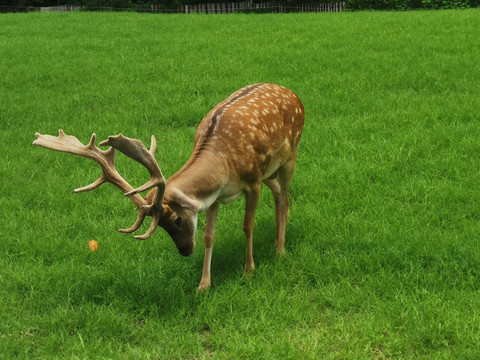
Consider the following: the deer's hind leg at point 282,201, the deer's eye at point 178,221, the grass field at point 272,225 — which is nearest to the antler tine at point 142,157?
the deer's eye at point 178,221

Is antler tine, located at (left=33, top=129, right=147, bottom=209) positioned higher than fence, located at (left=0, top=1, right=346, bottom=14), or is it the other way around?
fence, located at (left=0, top=1, right=346, bottom=14)

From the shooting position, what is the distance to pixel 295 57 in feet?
39.0

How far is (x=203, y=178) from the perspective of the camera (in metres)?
4.31

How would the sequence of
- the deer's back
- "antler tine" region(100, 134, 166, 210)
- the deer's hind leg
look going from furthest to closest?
the deer's hind leg < the deer's back < "antler tine" region(100, 134, 166, 210)

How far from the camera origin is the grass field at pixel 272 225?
423 centimetres

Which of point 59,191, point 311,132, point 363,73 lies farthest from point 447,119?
point 59,191

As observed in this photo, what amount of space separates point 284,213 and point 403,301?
1403 mm

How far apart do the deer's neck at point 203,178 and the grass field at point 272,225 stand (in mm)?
848

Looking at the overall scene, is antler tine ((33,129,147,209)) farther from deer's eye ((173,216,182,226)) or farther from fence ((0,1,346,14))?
fence ((0,1,346,14))

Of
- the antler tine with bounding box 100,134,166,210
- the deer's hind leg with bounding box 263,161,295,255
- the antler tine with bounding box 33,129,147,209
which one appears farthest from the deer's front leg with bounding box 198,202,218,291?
the antler tine with bounding box 100,134,166,210

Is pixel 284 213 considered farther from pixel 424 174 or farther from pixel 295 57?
pixel 295 57

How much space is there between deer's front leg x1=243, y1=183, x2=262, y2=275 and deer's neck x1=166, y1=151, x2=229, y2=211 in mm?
396

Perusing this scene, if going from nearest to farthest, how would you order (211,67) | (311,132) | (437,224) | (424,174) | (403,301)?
(403,301), (437,224), (424,174), (311,132), (211,67)

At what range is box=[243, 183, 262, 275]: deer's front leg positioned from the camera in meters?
4.80
